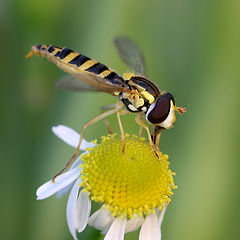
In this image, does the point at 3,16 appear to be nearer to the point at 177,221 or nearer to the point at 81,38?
the point at 81,38

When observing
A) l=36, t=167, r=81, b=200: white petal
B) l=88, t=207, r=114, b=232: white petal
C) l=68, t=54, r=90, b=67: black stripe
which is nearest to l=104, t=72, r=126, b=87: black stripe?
l=68, t=54, r=90, b=67: black stripe

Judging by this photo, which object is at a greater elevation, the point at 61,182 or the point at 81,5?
the point at 81,5

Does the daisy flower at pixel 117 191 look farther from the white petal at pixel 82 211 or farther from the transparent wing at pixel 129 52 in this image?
the transparent wing at pixel 129 52

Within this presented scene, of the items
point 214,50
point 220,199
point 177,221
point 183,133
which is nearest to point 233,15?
point 214,50

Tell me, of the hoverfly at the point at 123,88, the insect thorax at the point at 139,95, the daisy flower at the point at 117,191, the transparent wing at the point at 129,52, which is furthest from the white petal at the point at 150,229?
the transparent wing at the point at 129,52

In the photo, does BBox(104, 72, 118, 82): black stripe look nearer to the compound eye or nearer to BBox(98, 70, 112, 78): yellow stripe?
BBox(98, 70, 112, 78): yellow stripe

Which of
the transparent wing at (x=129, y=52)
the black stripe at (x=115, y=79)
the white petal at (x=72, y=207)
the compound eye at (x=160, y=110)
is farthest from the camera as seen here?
the transparent wing at (x=129, y=52)
